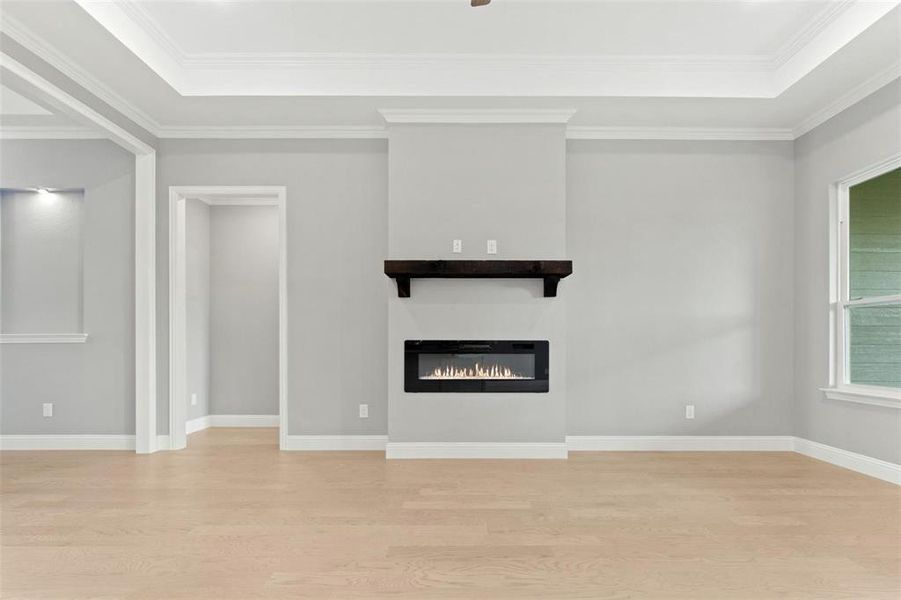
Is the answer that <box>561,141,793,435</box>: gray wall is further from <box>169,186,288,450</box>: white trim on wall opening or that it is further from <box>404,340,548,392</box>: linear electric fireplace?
<box>169,186,288,450</box>: white trim on wall opening

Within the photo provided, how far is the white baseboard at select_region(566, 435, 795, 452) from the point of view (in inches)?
175

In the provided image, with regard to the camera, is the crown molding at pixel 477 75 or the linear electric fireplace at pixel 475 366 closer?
the crown molding at pixel 477 75

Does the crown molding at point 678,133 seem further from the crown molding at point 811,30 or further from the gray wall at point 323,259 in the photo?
the gray wall at point 323,259

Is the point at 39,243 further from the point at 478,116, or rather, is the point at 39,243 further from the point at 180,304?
the point at 478,116

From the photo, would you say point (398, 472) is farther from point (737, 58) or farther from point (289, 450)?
point (737, 58)

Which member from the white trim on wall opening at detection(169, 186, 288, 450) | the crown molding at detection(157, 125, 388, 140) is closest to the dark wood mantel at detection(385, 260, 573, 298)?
the white trim on wall opening at detection(169, 186, 288, 450)

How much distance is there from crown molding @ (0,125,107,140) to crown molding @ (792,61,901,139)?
Result: 566 cm

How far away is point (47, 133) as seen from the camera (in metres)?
4.51

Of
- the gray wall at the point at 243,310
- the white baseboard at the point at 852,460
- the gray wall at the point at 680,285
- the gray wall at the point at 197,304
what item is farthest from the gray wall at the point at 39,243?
the white baseboard at the point at 852,460

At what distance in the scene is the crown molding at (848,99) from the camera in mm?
3473

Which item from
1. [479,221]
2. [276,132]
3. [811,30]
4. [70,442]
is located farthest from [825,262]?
[70,442]

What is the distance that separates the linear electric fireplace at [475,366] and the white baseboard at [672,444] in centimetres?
64

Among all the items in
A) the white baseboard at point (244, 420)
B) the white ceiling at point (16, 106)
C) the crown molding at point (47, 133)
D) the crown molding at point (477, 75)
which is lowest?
the white baseboard at point (244, 420)

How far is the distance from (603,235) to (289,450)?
10.3 ft
